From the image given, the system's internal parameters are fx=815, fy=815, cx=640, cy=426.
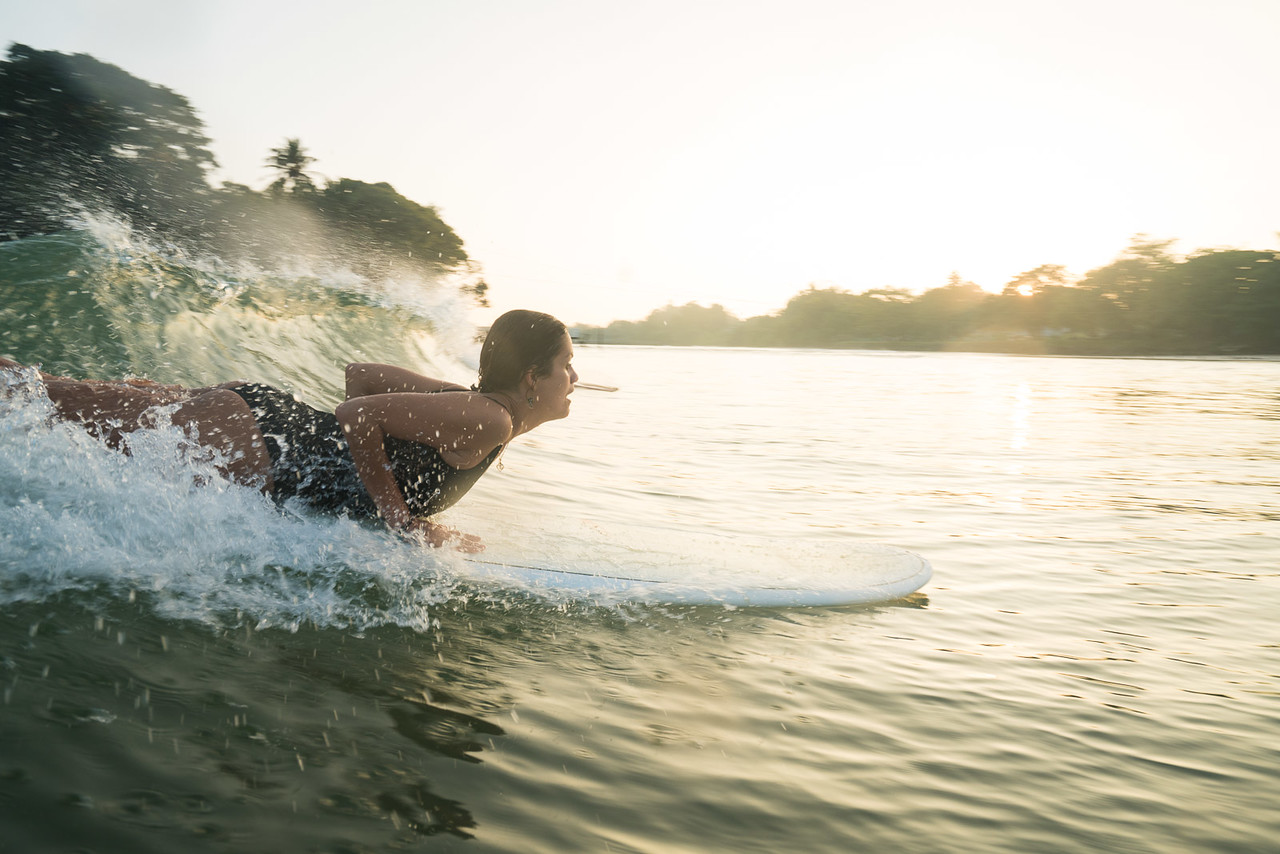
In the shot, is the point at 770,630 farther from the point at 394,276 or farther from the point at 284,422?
the point at 394,276

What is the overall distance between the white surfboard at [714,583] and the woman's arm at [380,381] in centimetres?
78

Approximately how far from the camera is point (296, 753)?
1.80m

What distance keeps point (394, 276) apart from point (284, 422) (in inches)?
809

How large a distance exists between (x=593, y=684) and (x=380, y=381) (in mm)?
1690

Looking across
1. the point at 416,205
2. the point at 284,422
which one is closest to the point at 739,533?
the point at 284,422

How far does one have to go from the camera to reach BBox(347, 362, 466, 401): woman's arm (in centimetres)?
346

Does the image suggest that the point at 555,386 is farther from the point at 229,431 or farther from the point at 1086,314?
the point at 1086,314

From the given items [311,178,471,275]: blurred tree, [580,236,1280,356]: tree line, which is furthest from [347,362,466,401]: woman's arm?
[580,236,1280,356]: tree line

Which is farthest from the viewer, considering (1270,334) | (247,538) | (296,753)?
(1270,334)

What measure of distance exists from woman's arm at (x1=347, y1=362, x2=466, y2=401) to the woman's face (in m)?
0.53

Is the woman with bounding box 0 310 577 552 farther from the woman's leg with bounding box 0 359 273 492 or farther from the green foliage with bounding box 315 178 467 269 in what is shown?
the green foliage with bounding box 315 178 467 269

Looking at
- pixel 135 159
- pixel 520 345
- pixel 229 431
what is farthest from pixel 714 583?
pixel 135 159

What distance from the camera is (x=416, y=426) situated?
2922 millimetres

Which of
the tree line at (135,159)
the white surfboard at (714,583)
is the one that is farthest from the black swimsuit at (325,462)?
the tree line at (135,159)
